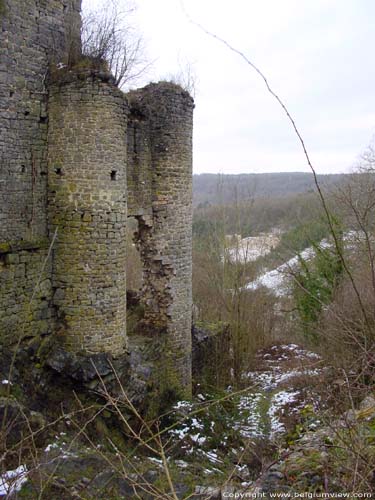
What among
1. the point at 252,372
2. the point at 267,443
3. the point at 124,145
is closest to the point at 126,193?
the point at 124,145

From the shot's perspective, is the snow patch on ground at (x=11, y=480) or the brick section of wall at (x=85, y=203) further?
the brick section of wall at (x=85, y=203)

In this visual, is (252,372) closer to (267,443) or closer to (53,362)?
(267,443)

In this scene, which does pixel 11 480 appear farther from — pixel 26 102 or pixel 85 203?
pixel 26 102

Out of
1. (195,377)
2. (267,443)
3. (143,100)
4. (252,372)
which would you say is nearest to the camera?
(267,443)

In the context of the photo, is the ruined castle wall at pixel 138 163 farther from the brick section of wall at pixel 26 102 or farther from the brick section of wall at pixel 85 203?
the brick section of wall at pixel 26 102

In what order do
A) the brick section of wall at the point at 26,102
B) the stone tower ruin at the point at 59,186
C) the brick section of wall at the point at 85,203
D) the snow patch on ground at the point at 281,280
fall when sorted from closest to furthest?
the brick section of wall at the point at 26,102
the stone tower ruin at the point at 59,186
the brick section of wall at the point at 85,203
the snow patch on ground at the point at 281,280

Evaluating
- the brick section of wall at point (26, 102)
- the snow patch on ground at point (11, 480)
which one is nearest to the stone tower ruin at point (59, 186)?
the brick section of wall at point (26, 102)

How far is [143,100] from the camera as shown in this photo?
31.3 feet

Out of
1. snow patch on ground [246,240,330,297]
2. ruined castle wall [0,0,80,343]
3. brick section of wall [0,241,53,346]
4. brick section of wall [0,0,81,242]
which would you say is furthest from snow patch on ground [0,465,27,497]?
snow patch on ground [246,240,330,297]

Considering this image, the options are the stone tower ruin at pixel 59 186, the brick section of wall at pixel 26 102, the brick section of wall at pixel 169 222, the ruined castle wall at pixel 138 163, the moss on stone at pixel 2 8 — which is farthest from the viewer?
the brick section of wall at pixel 169 222

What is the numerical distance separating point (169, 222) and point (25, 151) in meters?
3.22

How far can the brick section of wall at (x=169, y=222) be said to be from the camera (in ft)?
31.6

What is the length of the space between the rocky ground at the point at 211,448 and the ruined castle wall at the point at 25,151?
4.25 feet

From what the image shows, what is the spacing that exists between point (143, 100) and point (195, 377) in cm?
627
